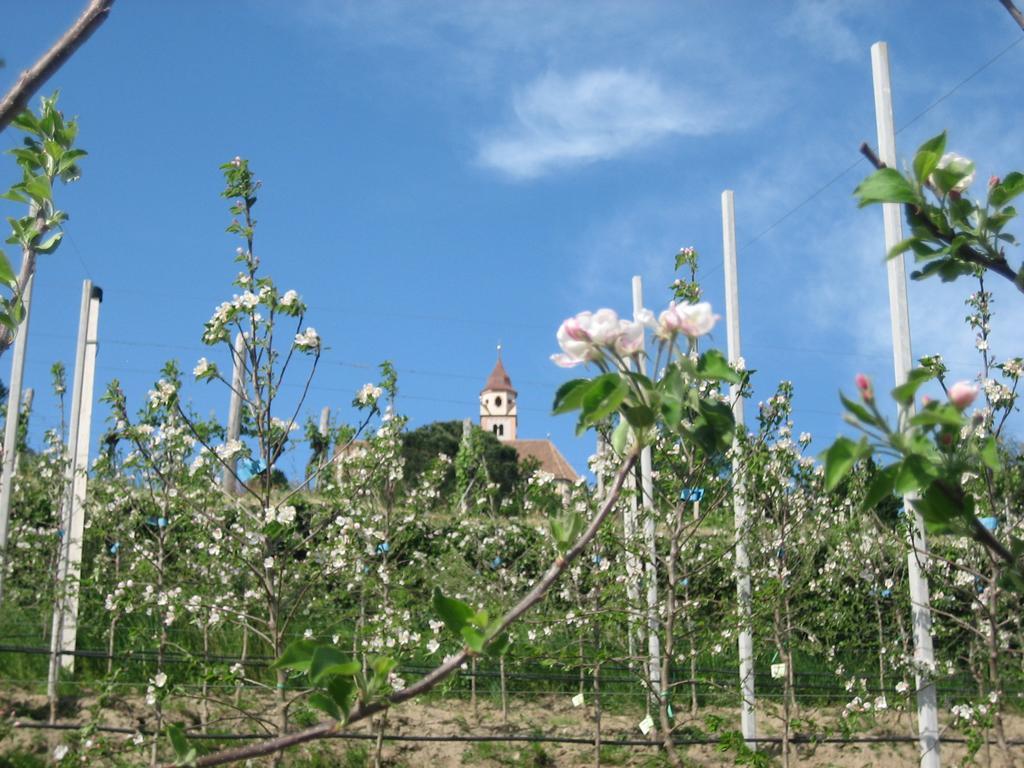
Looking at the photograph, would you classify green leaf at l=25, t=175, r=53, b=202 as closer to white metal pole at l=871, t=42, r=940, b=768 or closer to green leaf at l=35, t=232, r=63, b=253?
green leaf at l=35, t=232, r=63, b=253

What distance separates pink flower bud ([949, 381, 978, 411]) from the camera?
0.83m

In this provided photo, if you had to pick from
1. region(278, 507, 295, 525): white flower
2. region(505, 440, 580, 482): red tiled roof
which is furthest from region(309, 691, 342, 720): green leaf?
region(505, 440, 580, 482): red tiled roof

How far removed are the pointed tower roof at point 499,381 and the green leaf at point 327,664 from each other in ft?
190

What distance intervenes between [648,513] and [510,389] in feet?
180

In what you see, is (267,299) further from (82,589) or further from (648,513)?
(82,589)

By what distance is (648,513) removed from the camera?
17.0 feet

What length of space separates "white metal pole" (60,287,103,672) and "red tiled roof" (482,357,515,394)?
5289cm

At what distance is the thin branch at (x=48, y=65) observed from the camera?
89 centimetres

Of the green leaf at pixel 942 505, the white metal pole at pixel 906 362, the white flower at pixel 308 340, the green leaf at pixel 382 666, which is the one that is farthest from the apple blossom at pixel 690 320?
the white metal pole at pixel 906 362

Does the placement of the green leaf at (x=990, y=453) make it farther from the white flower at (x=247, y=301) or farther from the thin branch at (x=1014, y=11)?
the white flower at (x=247, y=301)

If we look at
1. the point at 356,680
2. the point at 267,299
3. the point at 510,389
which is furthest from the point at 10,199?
the point at 510,389

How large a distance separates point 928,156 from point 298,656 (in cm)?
74

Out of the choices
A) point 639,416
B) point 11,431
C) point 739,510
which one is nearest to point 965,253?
point 639,416

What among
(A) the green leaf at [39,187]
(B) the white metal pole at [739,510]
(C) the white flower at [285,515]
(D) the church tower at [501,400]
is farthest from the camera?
(D) the church tower at [501,400]
